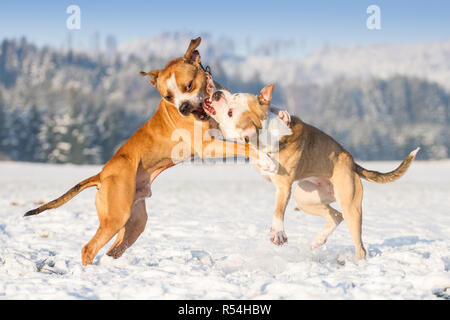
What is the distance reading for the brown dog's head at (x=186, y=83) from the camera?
5633 mm

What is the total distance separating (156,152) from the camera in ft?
18.8

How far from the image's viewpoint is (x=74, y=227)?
855cm

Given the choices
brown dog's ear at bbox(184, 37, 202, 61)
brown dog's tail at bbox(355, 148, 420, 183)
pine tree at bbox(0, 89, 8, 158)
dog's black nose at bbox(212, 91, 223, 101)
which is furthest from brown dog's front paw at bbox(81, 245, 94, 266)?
pine tree at bbox(0, 89, 8, 158)

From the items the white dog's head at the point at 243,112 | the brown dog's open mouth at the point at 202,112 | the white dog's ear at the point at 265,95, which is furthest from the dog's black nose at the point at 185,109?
the white dog's ear at the point at 265,95

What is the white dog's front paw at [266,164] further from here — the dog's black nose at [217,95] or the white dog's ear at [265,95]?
the dog's black nose at [217,95]

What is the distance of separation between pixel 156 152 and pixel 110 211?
2.93 ft

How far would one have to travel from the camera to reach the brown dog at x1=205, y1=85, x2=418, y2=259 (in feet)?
18.1

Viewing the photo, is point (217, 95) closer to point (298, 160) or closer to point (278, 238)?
point (298, 160)

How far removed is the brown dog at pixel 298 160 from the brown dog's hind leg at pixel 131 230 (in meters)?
1.43

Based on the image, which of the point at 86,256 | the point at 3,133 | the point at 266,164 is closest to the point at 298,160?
the point at 266,164

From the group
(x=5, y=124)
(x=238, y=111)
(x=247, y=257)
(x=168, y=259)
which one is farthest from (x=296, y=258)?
(x=5, y=124)

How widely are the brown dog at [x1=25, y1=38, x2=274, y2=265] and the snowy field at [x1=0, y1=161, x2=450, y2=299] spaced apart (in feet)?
1.53

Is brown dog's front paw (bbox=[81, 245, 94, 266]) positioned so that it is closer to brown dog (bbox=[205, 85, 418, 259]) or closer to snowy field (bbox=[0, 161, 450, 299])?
snowy field (bbox=[0, 161, 450, 299])
